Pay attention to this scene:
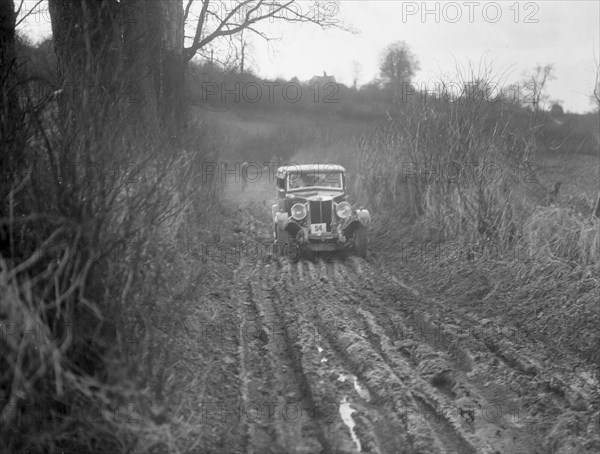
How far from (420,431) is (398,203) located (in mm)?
8251

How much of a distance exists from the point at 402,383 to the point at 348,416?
2.33 feet

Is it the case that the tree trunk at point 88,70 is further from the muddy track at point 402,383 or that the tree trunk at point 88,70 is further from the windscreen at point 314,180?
the windscreen at point 314,180

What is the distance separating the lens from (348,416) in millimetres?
4246

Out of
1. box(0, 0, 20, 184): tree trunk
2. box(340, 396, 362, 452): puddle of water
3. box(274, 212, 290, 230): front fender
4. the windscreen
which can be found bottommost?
box(340, 396, 362, 452): puddle of water

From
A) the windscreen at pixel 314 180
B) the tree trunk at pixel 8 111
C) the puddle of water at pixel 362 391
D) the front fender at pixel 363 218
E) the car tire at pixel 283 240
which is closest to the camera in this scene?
the tree trunk at pixel 8 111

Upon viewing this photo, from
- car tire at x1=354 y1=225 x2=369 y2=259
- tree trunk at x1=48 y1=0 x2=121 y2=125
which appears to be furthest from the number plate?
tree trunk at x1=48 y1=0 x2=121 y2=125

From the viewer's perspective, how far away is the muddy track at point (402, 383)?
12.9ft

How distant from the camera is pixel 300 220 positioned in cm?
981

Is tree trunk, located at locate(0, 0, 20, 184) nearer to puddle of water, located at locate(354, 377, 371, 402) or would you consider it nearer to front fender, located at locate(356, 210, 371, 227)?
puddle of water, located at locate(354, 377, 371, 402)

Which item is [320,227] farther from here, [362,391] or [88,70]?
[88,70]

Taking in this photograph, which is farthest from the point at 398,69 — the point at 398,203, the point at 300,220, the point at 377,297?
the point at 377,297

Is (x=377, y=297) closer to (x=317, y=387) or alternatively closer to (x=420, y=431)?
(x=317, y=387)

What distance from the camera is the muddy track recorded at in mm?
3926

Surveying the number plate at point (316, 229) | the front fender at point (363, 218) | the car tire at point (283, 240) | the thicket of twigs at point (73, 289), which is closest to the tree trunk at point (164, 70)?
the car tire at point (283, 240)
